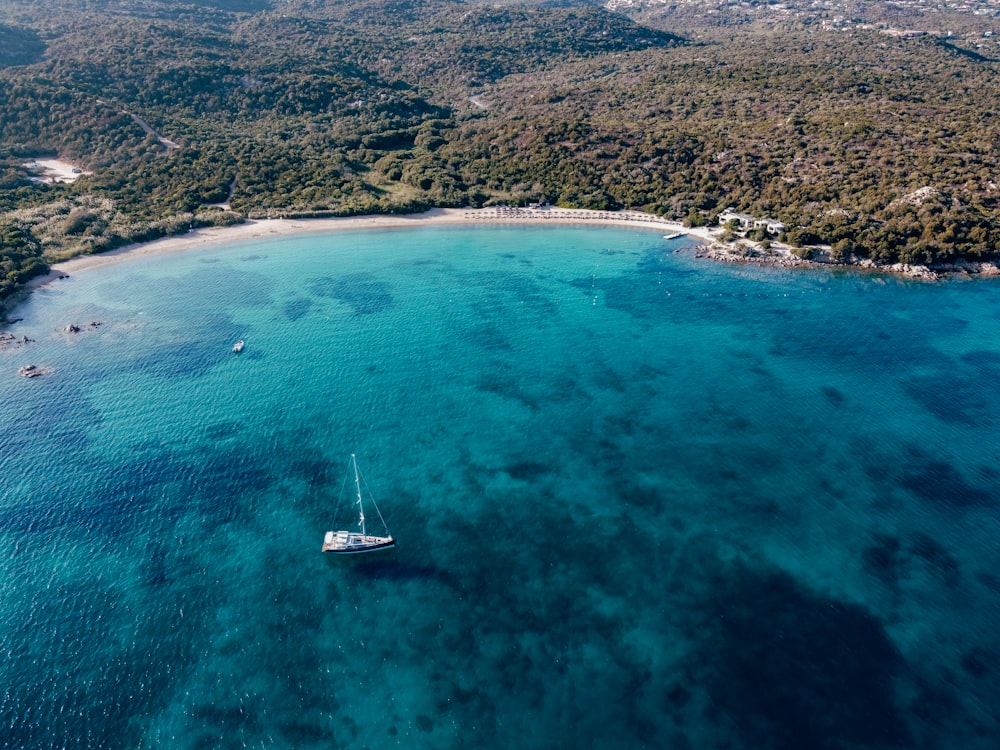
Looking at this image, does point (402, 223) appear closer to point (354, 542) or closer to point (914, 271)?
point (354, 542)

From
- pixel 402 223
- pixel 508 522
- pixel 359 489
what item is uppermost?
pixel 402 223

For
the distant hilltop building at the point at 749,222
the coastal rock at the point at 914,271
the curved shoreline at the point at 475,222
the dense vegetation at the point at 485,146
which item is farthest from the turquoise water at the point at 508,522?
the dense vegetation at the point at 485,146

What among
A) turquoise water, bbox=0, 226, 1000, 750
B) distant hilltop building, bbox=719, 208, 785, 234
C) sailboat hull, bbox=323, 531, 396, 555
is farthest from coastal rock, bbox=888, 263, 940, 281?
sailboat hull, bbox=323, 531, 396, 555

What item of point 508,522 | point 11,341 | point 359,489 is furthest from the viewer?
point 11,341

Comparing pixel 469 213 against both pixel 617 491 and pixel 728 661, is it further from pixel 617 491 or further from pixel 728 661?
pixel 728 661

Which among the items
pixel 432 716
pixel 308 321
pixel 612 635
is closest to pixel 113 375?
pixel 308 321

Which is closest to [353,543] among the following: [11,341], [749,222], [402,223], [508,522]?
[508,522]
